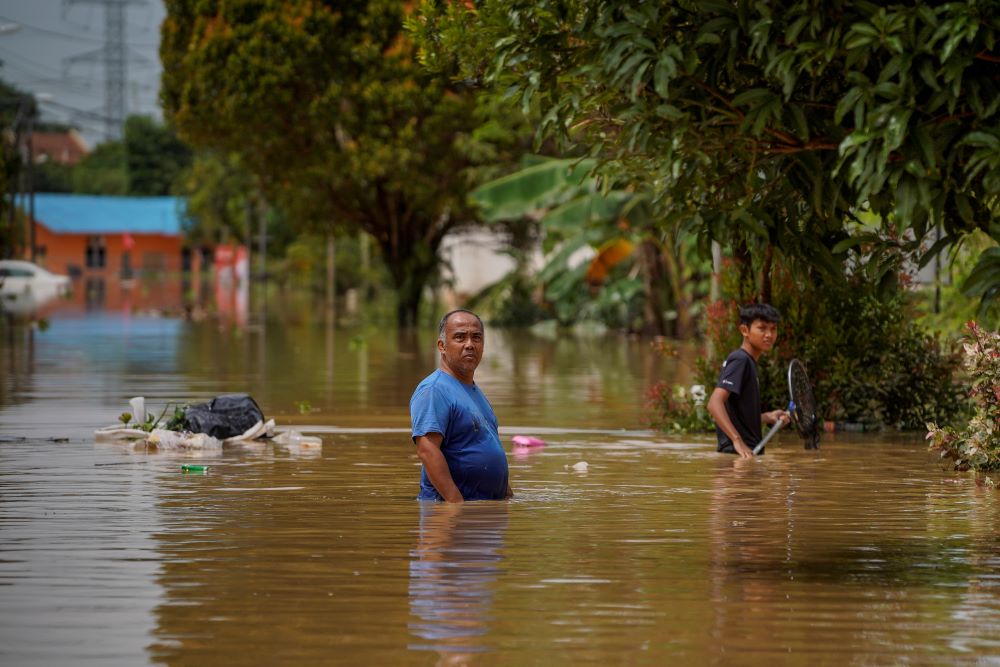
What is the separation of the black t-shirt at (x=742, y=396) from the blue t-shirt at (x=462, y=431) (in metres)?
3.66

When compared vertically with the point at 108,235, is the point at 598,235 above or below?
below

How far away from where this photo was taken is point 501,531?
33.0 ft

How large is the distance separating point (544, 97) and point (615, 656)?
4.88 meters

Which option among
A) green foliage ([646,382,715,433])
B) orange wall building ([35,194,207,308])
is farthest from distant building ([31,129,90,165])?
green foliage ([646,382,715,433])

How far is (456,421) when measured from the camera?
10.2 metres

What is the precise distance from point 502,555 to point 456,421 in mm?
1171

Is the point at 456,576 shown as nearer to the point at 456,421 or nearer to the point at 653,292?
the point at 456,421

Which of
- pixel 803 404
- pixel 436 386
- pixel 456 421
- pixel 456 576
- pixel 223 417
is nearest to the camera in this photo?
pixel 456 576

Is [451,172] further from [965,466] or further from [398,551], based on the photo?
[398,551]

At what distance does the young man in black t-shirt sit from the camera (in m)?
14.0

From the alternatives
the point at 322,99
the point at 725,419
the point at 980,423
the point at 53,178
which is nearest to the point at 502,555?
the point at 980,423

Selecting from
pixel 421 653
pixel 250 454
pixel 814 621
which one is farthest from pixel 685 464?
pixel 421 653

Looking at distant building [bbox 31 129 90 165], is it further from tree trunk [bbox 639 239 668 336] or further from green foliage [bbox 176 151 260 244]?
tree trunk [bbox 639 239 668 336]

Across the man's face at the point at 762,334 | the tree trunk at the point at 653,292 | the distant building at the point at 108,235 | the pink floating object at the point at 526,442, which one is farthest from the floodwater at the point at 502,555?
the distant building at the point at 108,235
